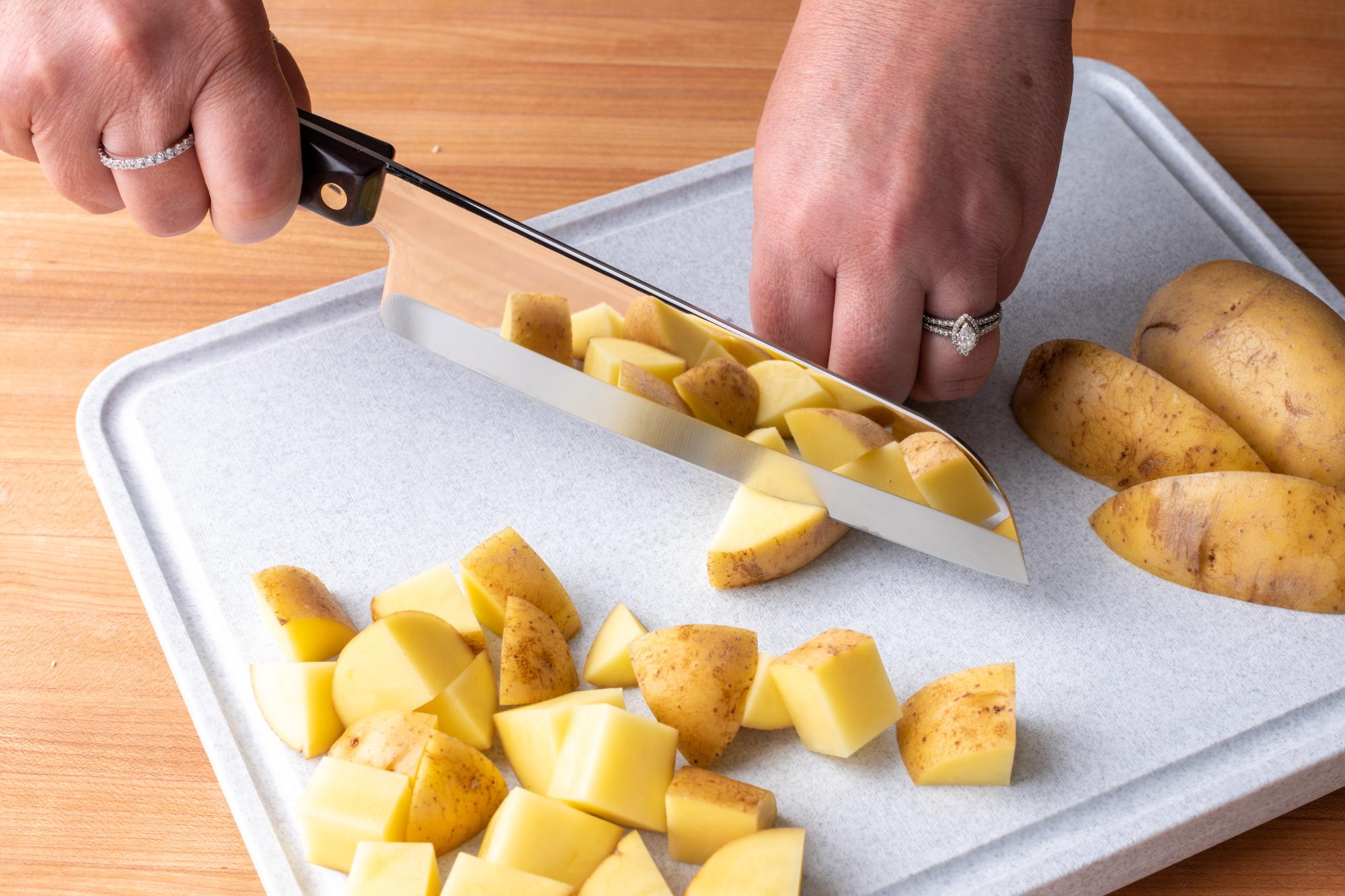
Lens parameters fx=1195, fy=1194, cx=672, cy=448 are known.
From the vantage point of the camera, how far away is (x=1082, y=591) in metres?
1.33

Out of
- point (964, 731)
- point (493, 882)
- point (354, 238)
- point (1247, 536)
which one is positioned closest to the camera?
point (493, 882)

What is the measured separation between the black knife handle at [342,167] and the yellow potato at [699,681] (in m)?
0.55

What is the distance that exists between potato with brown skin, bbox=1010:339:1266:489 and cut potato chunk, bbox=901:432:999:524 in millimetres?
189

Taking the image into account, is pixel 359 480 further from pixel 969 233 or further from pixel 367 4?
pixel 367 4

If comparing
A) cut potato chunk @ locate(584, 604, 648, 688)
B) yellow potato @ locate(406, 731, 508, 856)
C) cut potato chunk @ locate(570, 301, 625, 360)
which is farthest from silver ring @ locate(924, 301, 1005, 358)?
yellow potato @ locate(406, 731, 508, 856)

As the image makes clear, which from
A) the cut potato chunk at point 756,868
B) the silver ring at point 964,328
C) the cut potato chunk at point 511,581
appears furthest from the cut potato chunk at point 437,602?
the silver ring at point 964,328

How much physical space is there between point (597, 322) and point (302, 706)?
514mm

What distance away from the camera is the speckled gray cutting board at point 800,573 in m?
1.17

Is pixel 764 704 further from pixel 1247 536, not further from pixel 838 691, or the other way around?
pixel 1247 536

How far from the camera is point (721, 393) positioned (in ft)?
4.43

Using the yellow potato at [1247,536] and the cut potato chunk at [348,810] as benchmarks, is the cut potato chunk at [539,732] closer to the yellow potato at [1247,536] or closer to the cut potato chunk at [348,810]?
the cut potato chunk at [348,810]

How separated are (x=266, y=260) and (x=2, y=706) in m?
0.73

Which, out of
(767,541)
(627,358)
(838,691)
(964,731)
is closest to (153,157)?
(627,358)

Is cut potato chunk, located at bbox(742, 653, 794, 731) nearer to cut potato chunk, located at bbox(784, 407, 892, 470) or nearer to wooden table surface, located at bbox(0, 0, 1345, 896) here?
cut potato chunk, located at bbox(784, 407, 892, 470)
